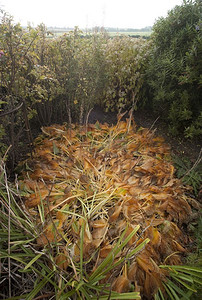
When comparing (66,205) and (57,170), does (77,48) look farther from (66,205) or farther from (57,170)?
(66,205)

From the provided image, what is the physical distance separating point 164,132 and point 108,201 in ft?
5.35

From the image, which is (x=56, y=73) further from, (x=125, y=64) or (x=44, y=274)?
(x=44, y=274)

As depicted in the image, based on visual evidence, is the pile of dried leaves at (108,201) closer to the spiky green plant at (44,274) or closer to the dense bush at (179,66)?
the spiky green plant at (44,274)

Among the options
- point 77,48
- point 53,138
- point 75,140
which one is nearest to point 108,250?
point 75,140

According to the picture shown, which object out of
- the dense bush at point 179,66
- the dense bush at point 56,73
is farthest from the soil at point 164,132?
the dense bush at point 56,73

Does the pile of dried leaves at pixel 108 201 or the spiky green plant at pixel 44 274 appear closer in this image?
the spiky green plant at pixel 44 274

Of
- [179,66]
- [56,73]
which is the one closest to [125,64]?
[179,66]

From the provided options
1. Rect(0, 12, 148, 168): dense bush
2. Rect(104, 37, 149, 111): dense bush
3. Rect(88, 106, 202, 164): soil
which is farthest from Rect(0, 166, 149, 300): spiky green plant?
Rect(104, 37, 149, 111): dense bush

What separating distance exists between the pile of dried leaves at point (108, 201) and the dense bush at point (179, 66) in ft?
1.87

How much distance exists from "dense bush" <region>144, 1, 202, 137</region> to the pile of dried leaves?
0.57 m

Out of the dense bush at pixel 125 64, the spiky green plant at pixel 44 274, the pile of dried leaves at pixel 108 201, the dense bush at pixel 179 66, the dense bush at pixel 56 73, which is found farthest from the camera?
the dense bush at pixel 125 64

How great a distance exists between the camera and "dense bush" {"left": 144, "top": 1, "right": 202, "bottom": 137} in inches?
96.2

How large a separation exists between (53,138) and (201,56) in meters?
1.92

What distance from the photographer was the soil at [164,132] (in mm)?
2547
